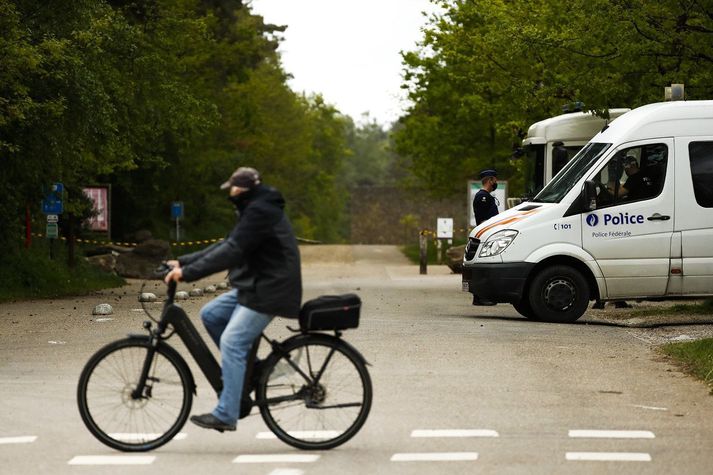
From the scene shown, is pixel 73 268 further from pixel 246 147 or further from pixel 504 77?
pixel 246 147

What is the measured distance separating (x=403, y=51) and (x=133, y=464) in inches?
1757

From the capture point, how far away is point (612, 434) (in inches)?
390

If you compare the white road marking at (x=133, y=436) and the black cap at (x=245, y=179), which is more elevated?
the black cap at (x=245, y=179)

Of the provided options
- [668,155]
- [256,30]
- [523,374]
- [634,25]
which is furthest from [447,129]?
[523,374]

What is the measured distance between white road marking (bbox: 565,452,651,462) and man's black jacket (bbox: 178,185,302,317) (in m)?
1.85

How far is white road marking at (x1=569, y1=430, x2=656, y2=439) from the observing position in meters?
9.79

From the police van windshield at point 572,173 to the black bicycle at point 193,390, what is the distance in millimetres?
10468

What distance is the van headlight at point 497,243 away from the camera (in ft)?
63.4

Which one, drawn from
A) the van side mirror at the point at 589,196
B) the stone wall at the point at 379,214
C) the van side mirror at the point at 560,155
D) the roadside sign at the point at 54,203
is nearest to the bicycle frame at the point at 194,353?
the van side mirror at the point at 589,196

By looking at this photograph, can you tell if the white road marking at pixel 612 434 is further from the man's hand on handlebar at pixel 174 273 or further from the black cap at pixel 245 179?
the man's hand on handlebar at pixel 174 273

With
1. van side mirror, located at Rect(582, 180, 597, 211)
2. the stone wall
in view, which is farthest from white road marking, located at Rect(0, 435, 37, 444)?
the stone wall

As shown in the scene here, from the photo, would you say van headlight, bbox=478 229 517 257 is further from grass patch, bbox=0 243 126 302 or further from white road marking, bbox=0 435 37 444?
grass patch, bbox=0 243 126 302

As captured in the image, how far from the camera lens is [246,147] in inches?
2518

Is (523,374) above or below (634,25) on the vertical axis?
below
